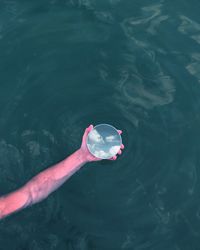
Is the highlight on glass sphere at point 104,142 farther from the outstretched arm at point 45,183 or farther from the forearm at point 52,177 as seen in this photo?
the forearm at point 52,177

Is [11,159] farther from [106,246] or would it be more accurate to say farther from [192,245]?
[192,245]

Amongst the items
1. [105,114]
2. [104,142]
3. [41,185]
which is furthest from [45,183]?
[105,114]

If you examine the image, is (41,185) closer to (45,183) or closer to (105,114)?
(45,183)

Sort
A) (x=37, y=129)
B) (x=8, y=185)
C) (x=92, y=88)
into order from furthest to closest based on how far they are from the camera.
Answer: (x=92, y=88)
(x=37, y=129)
(x=8, y=185)

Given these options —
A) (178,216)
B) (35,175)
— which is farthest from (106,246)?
(35,175)

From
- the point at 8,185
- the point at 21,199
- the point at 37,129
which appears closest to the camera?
the point at 21,199

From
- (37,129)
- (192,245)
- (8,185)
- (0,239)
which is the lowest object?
(192,245)

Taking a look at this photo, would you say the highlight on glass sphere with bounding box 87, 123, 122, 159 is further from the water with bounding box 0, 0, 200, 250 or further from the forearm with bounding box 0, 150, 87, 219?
the water with bounding box 0, 0, 200, 250
